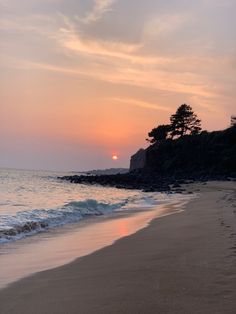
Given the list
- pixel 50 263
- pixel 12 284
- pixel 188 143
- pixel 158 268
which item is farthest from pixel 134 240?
pixel 188 143

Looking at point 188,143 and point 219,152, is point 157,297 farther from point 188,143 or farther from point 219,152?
point 188,143

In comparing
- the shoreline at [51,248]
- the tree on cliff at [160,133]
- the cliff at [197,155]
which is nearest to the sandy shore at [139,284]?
the shoreline at [51,248]

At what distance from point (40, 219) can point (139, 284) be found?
37.4 ft

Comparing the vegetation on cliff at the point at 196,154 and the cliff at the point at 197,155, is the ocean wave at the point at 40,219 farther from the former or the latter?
the cliff at the point at 197,155

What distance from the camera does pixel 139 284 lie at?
226 inches

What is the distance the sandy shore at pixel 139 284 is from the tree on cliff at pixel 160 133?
3550 inches

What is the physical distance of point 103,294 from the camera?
5418mm

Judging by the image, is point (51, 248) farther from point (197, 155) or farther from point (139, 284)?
point (197, 155)

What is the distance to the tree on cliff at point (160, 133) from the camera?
99000 mm

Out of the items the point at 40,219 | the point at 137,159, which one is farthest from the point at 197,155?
the point at 40,219

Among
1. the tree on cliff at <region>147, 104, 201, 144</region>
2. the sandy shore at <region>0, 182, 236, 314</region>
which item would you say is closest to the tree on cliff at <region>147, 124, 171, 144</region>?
the tree on cliff at <region>147, 104, 201, 144</region>

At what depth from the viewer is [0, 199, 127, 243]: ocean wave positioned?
517 inches

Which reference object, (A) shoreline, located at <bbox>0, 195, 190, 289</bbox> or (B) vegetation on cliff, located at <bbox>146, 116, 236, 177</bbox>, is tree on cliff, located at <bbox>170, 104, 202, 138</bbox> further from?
(A) shoreline, located at <bbox>0, 195, 190, 289</bbox>

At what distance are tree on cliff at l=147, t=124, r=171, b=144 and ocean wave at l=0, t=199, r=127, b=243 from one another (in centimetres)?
7508
